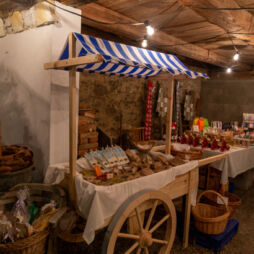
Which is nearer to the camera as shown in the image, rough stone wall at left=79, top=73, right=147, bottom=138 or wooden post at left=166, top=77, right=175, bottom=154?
wooden post at left=166, top=77, right=175, bottom=154

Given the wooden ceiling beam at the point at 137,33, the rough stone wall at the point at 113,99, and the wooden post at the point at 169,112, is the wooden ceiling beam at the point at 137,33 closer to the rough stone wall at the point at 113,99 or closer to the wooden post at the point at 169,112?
the rough stone wall at the point at 113,99

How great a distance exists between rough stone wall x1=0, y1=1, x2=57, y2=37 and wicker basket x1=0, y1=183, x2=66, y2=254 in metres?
1.74

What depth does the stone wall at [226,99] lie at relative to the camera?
8.44m

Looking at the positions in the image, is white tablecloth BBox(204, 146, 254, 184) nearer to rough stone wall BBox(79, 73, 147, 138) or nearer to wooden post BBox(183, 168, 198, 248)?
wooden post BBox(183, 168, 198, 248)

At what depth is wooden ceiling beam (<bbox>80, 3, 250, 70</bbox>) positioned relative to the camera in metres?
3.90

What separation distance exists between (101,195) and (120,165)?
795 mm

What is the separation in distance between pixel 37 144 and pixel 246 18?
3.42 meters

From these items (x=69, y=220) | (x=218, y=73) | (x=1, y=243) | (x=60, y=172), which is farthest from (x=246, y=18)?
(x=218, y=73)

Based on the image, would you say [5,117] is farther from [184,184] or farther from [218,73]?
[218,73]

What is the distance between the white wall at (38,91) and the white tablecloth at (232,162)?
2.36 meters

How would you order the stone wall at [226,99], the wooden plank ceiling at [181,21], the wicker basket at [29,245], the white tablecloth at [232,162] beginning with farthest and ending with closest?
the stone wall at [226,99], the white tablecloth at [232,162], the wooden plank ceiling at [181,21], the wicker basket at [29,245]

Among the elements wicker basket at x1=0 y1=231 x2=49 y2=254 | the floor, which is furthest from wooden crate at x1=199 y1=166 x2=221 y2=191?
wicker basket at x1=0 y1=231 x2=49 y2=254

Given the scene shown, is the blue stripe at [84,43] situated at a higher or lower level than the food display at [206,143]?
higher

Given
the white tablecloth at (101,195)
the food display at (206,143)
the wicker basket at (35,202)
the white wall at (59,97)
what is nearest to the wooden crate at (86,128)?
the white wall at (59,97)
